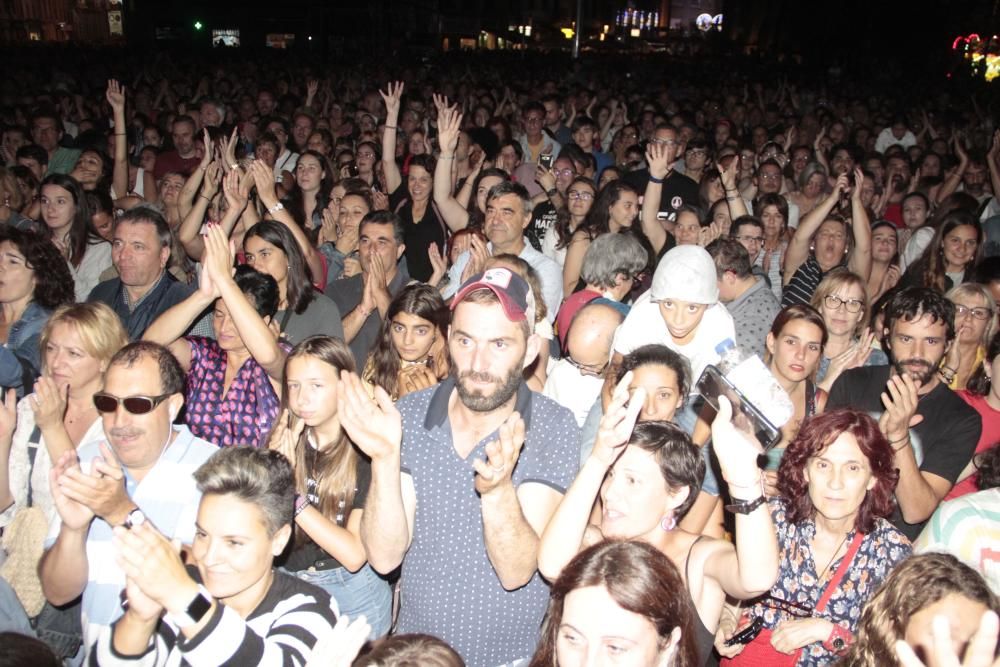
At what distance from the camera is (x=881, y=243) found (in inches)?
221

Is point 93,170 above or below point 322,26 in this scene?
below

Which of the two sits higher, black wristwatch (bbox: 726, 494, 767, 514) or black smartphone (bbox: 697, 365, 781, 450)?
black smartphone (bbox: 697, 365, 781, 450)

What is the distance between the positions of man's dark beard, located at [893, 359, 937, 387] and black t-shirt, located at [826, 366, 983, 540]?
0.16 ft

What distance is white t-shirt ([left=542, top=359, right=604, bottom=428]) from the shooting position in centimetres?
352

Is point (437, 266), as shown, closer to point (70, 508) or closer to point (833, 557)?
point (70, 508)

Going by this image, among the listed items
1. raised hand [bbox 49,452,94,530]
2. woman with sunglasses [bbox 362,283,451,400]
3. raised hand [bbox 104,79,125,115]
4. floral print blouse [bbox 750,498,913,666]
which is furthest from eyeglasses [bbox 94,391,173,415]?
raised hand [bbox 104,79,125,115]

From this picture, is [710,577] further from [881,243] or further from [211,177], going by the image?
[211,177]

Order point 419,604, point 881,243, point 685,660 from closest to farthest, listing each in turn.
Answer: point 685,660, point 419,604, point 881,243

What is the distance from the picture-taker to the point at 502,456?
2061 millimetres

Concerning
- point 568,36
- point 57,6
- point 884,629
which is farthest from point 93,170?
point 568,36

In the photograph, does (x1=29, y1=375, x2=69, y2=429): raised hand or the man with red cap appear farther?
(x1=29, y1=375, x2=69, y2=429): raised hand

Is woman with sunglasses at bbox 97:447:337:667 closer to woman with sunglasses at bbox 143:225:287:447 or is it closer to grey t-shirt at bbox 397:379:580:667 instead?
grey t-shirt at bbox 397:379:580:667

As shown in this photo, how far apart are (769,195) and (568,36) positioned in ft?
152

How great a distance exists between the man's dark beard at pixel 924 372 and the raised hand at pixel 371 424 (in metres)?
2.22
